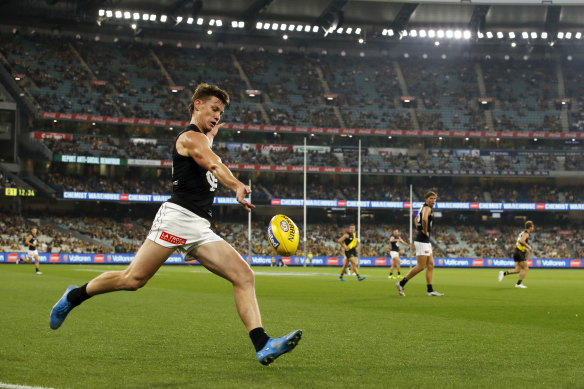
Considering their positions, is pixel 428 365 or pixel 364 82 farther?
pixel 364 82

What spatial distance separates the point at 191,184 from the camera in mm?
7160

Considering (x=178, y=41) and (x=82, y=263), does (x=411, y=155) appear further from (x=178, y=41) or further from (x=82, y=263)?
(x=82, y=263)

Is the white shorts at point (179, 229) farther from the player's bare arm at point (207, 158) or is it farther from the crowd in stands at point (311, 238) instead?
the crowd in stands at point (311, 238)

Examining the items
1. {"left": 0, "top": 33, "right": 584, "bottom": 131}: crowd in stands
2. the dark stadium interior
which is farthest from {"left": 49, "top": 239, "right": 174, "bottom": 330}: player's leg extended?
{"left": 0, "top": 33, "right": 584, "bottom": 131}: crowd in stands

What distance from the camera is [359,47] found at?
8594cm

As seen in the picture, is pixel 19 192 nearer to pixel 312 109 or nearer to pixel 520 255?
pixel 312 109

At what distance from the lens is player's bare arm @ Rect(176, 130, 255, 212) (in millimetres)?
6426

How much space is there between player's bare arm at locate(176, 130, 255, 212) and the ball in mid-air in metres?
0.84

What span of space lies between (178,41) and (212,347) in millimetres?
76908

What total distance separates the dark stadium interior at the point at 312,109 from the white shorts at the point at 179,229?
189 feet

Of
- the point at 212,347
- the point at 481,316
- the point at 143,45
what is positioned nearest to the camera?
→ the point at 212,347

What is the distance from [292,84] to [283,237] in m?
74.8

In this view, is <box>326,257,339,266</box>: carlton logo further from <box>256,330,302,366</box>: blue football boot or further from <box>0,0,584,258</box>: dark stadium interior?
<box>256,330,302,366</box>: blue football boot

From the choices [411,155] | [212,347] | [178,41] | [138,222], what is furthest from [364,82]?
[212,347]
